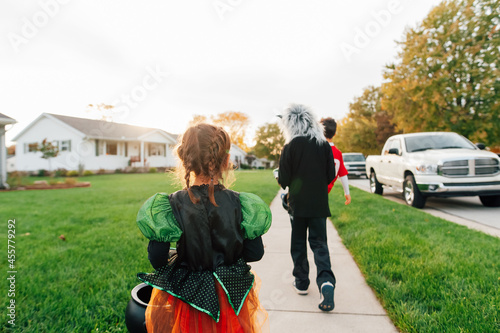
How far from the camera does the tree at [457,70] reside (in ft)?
53.8

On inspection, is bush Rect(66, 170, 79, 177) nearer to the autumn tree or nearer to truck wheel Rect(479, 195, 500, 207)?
truck wheel Rect(479, 195, 500, 207)

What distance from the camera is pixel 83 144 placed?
28016mm

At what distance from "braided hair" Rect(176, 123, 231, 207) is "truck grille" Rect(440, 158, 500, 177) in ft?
25.4

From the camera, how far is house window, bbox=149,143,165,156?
36188mm

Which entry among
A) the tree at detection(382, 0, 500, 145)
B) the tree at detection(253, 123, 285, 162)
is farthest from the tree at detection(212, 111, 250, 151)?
the tree at detection(382, 0, 500, 145)

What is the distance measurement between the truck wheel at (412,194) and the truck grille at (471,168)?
0.77m

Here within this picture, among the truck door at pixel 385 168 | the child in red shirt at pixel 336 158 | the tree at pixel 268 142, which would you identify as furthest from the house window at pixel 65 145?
the tree at pixel 268 142

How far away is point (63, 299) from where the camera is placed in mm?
2873

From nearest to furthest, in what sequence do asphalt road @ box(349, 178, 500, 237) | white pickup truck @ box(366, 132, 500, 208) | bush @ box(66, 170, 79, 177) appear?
asphalt road @ box(349, 178, 500, 237), white pickup truck @ box(366, 132, 500, 208), bush @ box(66, 170, 79, 177)

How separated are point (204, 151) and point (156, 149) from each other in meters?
36.6

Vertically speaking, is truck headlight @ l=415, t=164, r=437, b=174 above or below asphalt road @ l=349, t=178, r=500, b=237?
above

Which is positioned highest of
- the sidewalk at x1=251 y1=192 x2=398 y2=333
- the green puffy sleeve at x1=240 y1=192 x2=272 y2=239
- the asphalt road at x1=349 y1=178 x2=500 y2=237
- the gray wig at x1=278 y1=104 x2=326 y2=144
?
the gray wig at x1=278 y1=104 x2=326 y2=144

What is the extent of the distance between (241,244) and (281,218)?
222 inches

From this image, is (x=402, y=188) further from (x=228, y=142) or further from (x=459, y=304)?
(x=228, y=142)
